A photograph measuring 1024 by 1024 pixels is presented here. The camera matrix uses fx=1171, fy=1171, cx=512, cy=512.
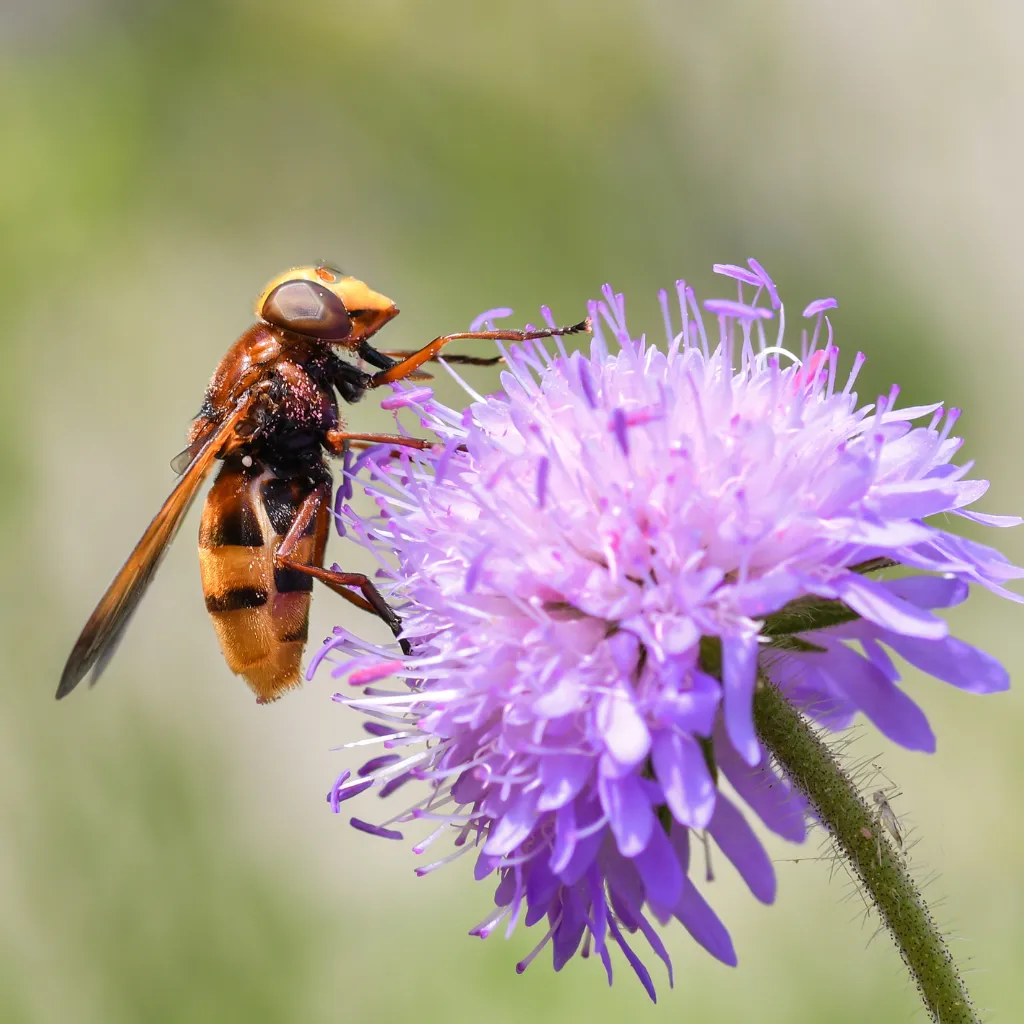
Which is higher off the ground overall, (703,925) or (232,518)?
(232,518)

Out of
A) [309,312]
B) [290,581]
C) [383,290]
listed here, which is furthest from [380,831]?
[383,290]

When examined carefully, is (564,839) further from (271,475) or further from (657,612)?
Result: (271,475)

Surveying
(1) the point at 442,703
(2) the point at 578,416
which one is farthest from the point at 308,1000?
(2) the point at 578,416

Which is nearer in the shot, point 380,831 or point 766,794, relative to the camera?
point 766,794

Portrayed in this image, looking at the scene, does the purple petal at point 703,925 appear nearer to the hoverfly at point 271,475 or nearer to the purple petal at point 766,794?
the purple petal at point 766,794

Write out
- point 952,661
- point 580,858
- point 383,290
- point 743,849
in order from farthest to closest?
point 383,290 < point 743,849 < point 952,661 < point 580,858

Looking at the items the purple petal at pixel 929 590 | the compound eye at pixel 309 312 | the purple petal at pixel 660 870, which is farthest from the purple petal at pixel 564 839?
the compound eye at pixel 309 312
